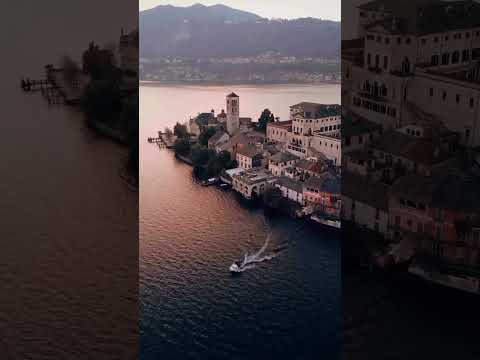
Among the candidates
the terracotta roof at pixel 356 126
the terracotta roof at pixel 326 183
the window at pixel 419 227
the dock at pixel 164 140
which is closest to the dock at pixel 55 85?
the terracotta roof at pixel 356 126

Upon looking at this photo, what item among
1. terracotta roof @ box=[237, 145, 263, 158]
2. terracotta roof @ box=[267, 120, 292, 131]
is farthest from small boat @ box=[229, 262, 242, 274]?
terracotta roof @ box=[267, 120, 292, 131]

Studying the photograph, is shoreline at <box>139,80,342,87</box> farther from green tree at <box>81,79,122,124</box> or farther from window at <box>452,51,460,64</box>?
green tree at <box>81,79,122,124</box>

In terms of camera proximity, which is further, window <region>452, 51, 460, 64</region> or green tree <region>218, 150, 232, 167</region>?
green tree <region>218, 150, 232, 167</region>

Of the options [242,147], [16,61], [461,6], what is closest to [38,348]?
[16,61]

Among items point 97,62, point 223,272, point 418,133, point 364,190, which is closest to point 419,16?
point 418,133

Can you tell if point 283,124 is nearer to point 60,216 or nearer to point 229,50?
point 229,50

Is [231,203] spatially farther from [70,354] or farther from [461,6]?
[461,6]
